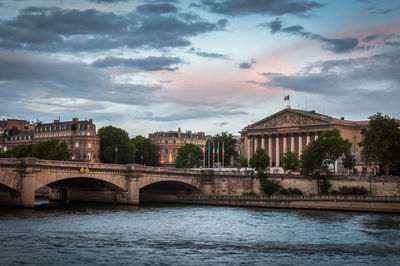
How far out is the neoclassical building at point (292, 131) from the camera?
120812mm

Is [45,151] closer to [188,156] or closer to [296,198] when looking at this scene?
[188,156]

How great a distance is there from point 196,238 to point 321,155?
4232 cm

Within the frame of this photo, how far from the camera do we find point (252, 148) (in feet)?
442

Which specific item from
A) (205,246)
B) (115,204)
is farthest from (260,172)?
(205,246)

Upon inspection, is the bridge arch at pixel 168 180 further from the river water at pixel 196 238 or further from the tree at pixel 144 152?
the tree at pixel 144 152

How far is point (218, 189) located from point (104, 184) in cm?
2067

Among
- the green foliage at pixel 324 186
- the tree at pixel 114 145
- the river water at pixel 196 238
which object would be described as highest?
the tree at pixel 114 145

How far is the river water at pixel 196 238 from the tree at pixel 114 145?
68367 millimetres

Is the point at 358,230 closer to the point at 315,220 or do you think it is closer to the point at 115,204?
the point at 315,220

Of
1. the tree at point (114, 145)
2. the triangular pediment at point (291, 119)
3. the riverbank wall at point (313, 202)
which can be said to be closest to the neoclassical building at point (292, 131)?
the triangular pediment at point (291, 119)

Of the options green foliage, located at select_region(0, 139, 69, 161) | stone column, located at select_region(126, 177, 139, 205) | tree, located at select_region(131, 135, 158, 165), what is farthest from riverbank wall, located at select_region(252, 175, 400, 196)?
tree, located at select_region(131, 135, 158, 165)

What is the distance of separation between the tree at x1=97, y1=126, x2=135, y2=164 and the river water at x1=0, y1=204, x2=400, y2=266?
6837cm

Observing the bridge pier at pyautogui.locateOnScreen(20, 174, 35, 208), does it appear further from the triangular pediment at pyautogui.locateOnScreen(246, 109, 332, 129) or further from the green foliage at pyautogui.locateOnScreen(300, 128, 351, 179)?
the triangular pediment at pyautogui.locateOnScreen(246, 109, 332, 129)

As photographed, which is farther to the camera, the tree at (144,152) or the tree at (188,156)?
the tree at (144,152)
